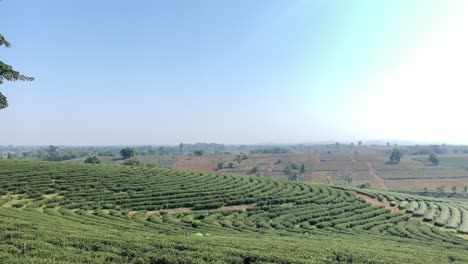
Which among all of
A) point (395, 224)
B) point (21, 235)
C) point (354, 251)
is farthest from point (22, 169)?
point (395, 224)

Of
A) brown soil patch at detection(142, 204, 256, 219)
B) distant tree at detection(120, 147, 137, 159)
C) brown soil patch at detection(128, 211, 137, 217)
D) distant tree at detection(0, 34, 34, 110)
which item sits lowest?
brown soil patch at detection(142, 204, 256, 219)

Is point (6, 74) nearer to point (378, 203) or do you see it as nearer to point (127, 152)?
point (378, 203)

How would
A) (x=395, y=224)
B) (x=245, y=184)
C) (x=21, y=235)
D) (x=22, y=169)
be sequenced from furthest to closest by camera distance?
1. (x=245, y=184)
2. (x=22, y=169)
3. (x=395, y=224)
4. (x=21, y=235)

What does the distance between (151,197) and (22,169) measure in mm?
23362

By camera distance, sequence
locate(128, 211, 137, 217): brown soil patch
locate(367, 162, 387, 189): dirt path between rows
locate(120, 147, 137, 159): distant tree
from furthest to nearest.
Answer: locate(120, 147, 137, 159): distant tree
locate(367, 162, 387, 189): dirt path between rows
locate(128, 211, 137, 217): brown soil patch

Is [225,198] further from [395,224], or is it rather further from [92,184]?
[395,224]

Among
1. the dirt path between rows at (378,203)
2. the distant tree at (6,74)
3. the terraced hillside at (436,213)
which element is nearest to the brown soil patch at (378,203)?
the dirt path between rows at (378,203)

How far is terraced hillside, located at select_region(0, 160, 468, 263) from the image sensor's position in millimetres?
13992

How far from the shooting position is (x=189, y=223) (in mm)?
30234

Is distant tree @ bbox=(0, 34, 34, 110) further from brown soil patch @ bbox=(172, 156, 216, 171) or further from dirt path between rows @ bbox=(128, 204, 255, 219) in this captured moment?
brown soil patch @ bbox=(172, 156, 216, 171)

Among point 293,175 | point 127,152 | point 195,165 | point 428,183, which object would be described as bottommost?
point 428,183

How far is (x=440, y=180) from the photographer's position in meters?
113

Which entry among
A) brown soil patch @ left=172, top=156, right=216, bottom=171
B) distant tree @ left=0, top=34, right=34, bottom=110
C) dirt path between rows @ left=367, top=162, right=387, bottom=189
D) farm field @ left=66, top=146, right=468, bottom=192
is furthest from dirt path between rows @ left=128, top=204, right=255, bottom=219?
dirt path between rows @ left=367, top=162, right=387, bottom=189

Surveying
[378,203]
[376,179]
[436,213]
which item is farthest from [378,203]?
[376,179]
